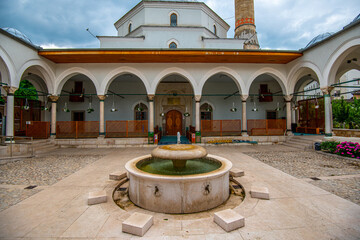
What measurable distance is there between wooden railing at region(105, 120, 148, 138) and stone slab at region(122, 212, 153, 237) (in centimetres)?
881

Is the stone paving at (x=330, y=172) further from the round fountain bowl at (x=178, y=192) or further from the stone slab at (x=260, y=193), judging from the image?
Answer: the round fountain bowl at (x=178, y=192)

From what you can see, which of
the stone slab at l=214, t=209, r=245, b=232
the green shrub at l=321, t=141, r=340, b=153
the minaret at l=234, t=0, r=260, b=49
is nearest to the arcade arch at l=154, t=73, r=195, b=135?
the green shrub at l=321, t=141, r=340, b=153

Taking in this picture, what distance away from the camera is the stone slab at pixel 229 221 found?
2.38 metres

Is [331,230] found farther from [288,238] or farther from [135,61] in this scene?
[135,61]

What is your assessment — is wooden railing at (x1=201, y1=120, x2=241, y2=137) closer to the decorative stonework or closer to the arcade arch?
the arcade arch

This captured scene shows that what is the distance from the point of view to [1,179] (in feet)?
16.0

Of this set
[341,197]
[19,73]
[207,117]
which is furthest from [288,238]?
[207,117]

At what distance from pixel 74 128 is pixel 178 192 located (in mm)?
10803

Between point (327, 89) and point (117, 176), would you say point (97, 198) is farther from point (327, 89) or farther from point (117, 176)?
point (327, 89)

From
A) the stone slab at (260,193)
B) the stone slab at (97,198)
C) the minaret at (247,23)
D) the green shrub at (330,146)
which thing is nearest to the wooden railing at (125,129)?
the stone slab at (97,198)

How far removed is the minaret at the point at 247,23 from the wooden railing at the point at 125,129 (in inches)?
649

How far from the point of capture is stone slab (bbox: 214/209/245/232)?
2385mm

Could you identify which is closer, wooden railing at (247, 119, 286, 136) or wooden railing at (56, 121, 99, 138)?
wooden railing at (56, 121, 99, 138)

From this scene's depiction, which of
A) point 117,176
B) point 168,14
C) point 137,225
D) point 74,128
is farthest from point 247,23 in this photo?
point 137,225
